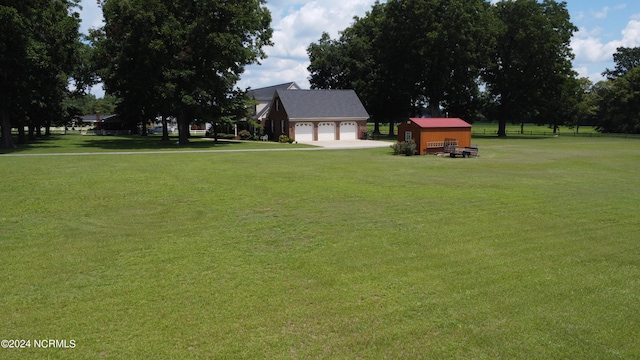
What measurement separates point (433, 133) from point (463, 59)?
26735 millimetres

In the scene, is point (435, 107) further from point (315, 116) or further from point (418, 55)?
point (315, 116)

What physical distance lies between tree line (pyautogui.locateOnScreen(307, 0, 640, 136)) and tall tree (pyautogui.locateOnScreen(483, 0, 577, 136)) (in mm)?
121

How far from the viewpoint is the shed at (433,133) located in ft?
106

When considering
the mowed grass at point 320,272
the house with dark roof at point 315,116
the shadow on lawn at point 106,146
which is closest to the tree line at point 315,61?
the shadow on lawn at point 106,146

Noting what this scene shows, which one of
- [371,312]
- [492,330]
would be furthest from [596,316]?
[371,312]

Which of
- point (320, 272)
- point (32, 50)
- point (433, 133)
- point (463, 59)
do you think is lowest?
point (320, 272)

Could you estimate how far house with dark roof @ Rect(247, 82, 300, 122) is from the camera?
60.5 m

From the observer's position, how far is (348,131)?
54000 mm

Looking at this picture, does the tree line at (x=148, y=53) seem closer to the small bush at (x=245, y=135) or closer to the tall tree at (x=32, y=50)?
the tall tree at (x=32, y=50)

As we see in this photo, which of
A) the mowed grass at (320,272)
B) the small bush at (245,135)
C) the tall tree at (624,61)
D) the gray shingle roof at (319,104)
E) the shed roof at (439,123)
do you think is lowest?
the mowed grass at (320,272)

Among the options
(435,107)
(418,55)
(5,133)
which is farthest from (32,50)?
(435,107)

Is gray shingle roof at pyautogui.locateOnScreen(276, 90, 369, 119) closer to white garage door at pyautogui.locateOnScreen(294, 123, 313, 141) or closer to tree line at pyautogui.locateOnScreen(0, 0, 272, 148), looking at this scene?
white garage door at pyautogui.locateOnScreen(294, 123, 313, 141)

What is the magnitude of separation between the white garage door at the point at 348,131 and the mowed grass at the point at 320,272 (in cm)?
3806

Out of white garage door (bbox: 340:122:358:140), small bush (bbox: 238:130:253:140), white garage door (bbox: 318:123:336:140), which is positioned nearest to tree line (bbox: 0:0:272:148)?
small bush (bbox: 238:130:253:140)
